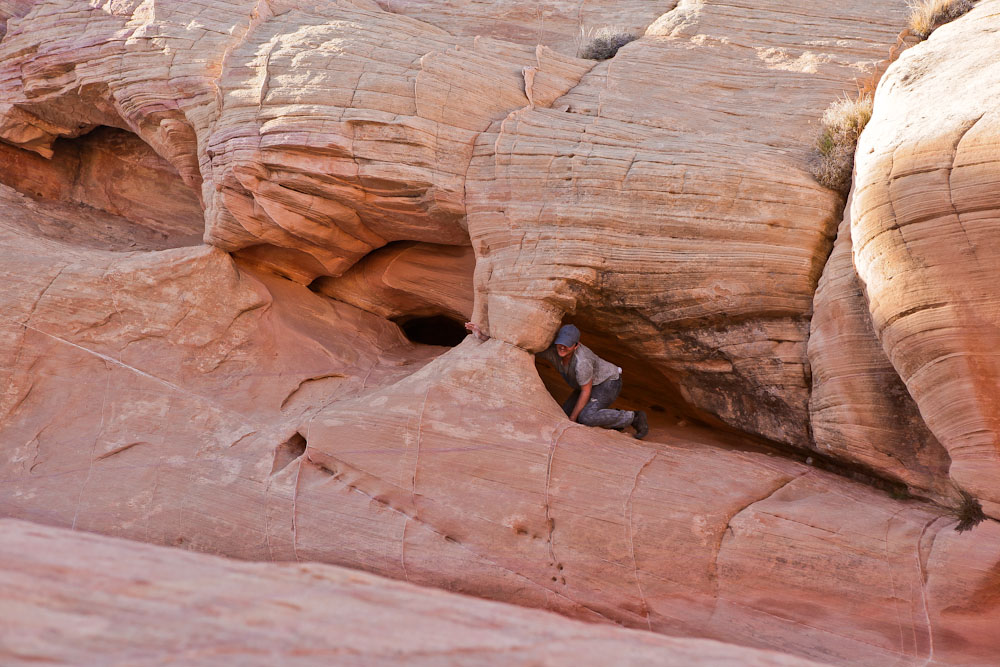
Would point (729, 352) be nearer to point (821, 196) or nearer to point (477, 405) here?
point (821, 196)

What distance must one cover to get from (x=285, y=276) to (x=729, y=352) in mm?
5995

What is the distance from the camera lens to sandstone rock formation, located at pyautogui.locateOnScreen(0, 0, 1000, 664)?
6426 mm

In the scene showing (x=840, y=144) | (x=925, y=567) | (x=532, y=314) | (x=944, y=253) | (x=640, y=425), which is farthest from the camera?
(x=640, y=425)

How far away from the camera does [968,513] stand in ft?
20.7

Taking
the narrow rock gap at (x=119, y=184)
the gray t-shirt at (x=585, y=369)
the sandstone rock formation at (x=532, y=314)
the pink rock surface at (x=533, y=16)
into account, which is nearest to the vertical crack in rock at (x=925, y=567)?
the sandstone rock formation at (x=532, y=314)

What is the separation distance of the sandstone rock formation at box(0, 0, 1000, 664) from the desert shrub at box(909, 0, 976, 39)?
1.44ft

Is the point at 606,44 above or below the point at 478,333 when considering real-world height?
above

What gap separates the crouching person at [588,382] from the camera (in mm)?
8164

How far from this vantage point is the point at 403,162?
8.55 m

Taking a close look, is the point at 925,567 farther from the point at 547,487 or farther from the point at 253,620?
the point at 253,620

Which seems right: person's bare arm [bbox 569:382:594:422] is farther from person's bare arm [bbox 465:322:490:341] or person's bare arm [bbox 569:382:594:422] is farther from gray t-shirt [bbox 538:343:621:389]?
person's bare arm [bbox 465:322:490:341]

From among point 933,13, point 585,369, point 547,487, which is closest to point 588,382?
point 585,369

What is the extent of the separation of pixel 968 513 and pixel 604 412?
136 inches

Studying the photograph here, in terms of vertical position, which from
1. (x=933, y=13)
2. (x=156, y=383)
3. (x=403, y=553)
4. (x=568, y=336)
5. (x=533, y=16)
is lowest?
(x=403, y=553)
